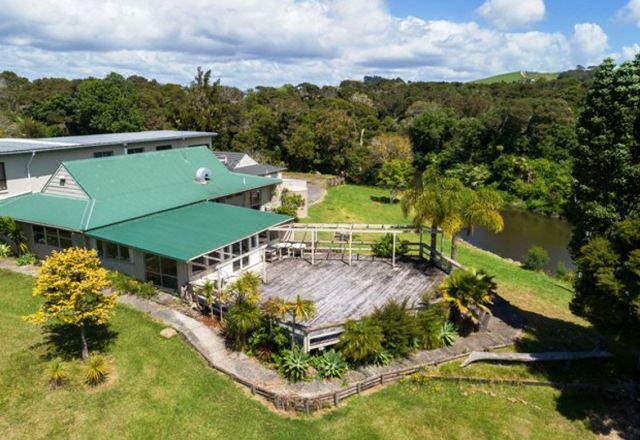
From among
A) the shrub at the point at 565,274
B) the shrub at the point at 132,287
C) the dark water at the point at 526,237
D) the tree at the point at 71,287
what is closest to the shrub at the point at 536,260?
the shrub at the point at 565,274

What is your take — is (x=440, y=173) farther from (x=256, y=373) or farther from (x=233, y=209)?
(x=256, y=373)

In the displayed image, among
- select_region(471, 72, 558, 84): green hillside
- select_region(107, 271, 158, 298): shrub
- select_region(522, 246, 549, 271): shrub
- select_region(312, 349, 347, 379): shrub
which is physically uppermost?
select_region(471, 72, 558, 84): green hillside

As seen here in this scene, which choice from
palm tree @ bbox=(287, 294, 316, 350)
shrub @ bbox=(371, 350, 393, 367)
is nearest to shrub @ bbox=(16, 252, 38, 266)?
palm tree @ bbox=(287, 294, 316, 350)

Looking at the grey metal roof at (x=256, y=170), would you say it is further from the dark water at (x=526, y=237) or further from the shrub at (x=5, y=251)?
the dark water at (x=526, y=237)

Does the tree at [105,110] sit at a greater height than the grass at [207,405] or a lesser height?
greater

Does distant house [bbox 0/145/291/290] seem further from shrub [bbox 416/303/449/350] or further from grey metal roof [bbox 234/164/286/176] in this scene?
grey metal roof [bbox 234/164/286/176]

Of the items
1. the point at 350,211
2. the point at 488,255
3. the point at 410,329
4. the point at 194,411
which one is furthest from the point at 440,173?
the point at 194,411
